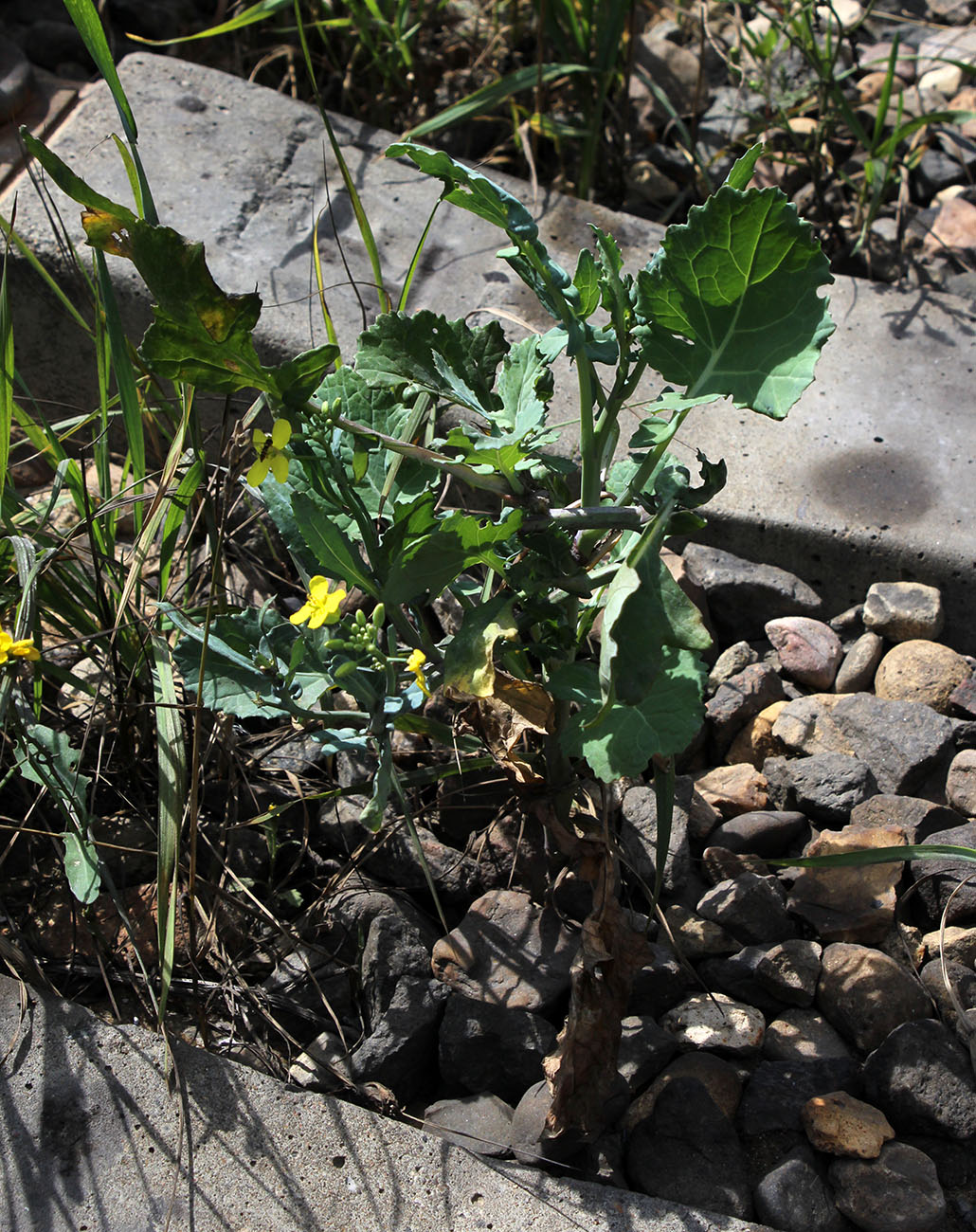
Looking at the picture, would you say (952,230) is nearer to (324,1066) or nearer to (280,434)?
(280,434)

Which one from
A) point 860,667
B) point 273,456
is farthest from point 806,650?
point 273,456

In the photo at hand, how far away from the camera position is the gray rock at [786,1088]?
4.51 feet

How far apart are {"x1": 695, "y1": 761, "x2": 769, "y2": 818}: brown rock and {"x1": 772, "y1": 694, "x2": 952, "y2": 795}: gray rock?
10 cm

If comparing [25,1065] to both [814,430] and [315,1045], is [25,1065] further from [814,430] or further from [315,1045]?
[814,430]

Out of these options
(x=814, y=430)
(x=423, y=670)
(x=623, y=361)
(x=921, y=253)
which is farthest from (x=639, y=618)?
(x=921, y=253)

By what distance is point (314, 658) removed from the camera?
142 cm

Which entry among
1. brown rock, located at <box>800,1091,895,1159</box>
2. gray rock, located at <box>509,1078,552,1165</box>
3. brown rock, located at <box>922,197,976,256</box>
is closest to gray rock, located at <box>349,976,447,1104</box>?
gray rock, located at <box>509,1078,552,1165</box>

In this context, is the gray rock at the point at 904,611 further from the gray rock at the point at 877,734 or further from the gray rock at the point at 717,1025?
the gray rock at the point at 717,1025

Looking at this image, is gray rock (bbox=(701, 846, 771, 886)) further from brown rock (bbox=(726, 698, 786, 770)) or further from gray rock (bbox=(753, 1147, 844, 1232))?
gray rock (bbox=(753, 1147, 844, 1232))

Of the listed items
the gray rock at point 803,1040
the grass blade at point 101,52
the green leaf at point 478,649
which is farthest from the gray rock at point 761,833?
the grass blade at point 101,52

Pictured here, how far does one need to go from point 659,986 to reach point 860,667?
0.72 meters

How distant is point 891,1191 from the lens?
1.29 meters

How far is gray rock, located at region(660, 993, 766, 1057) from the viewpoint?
145 cm

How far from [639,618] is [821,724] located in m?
0.90
